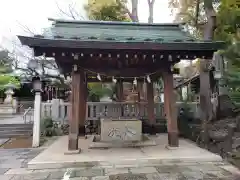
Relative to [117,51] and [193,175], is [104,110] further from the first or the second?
[193,175]

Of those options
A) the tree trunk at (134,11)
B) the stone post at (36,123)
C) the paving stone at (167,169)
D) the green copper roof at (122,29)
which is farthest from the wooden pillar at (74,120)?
the tree trunk at (134,11)

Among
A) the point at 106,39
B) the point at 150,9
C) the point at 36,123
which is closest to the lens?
the point at 106,39

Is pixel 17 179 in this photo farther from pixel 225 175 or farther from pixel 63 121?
pixel 63 121

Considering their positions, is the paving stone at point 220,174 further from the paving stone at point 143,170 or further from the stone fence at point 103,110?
the stone fence at point 103,110

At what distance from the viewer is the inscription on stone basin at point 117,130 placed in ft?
20.6

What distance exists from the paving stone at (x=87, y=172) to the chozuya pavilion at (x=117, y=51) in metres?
1.22

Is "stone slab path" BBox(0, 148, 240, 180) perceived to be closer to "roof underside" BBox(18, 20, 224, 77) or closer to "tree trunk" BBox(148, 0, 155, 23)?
"roof underside" BBox(18, 20, 224, 77)

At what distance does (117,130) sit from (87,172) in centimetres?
192

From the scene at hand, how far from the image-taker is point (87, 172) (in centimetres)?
457

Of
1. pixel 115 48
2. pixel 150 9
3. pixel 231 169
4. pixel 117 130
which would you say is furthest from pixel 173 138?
pixel 150 9

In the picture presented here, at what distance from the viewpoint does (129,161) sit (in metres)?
5.18

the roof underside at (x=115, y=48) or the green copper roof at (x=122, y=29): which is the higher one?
the green copper roof at (x=122, y=29)

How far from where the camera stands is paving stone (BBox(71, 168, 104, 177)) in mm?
4424

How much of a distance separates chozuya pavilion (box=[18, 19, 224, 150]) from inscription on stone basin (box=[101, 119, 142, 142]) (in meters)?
0.79
